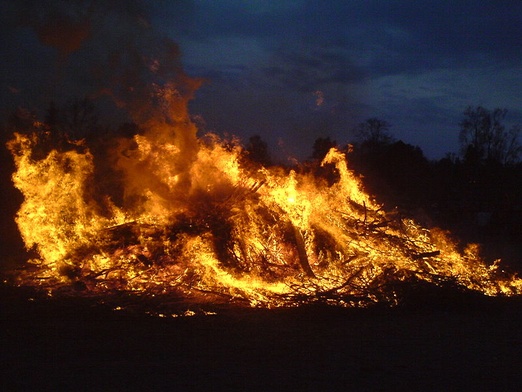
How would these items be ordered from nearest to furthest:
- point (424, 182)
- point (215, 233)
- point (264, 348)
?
point (264, 348)
point (215, 233)
point (424, 182)

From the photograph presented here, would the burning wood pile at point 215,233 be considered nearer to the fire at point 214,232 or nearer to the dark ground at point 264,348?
the fire at point 214,232

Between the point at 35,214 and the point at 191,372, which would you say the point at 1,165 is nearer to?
the point at 35,214

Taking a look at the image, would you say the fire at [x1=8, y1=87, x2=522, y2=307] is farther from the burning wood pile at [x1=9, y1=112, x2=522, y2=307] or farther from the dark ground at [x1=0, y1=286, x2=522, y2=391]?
A: the dark ground at [x1=0, y1=286, x2=522, y2=391]

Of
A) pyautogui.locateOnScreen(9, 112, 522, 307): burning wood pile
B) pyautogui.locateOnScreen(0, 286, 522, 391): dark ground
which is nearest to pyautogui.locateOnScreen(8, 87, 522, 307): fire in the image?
pyautogui.locateOnScreen(9, 112, 522, 307): burning wood pile

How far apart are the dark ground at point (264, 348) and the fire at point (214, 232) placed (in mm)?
919

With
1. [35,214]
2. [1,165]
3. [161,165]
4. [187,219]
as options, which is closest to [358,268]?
[187,219]

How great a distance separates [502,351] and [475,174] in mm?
25855

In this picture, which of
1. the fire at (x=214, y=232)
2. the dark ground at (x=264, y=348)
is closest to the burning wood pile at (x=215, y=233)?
the fire at (x=214, y=232)

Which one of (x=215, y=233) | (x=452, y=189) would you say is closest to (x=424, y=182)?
(x=452, y=189)

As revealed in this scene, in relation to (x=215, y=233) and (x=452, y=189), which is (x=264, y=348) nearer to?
(x=215, y=233)

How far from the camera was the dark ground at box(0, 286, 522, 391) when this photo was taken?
5395 mm

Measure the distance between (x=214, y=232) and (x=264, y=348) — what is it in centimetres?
420

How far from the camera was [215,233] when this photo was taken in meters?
10.5

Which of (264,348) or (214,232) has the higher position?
(214,232)
